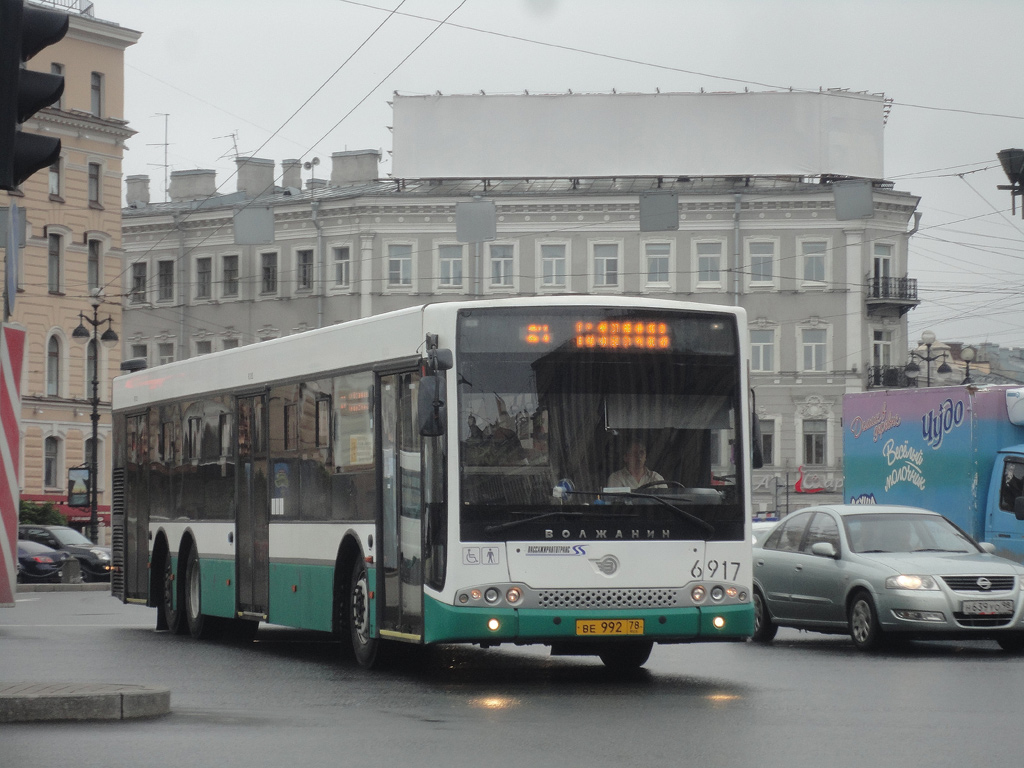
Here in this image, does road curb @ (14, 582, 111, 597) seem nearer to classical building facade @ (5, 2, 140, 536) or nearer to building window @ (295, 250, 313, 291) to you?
classical building facade @ (5, 2, 140, 536)

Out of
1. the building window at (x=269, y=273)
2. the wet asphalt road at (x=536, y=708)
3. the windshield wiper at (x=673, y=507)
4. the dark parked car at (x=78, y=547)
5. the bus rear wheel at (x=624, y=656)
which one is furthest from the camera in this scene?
the building window at (x=269, y=273)

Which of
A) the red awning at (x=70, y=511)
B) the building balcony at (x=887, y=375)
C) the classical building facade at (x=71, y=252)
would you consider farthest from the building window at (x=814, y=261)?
the red awning at (x=70, y=511)

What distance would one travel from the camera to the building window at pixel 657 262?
6912 centimetres

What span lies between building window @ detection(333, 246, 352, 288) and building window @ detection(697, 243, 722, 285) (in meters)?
13.1

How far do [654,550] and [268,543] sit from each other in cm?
500

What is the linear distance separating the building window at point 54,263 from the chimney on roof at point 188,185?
9.84 metres

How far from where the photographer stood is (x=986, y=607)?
17172 millimetres

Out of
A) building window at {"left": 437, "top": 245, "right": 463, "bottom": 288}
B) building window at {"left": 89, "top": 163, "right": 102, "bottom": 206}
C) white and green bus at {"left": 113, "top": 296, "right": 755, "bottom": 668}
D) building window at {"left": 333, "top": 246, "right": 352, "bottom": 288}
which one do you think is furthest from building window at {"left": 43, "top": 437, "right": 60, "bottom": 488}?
white and green bus at {"left": 113, "top": 296, "right": 755, "bottom": 668}

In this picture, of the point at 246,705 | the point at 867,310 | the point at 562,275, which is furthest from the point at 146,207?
the point at 246,705

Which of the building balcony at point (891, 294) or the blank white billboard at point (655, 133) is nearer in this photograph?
the blank white billboard at point (655, 133)

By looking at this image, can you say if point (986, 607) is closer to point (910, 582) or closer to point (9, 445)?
point (910, 582)

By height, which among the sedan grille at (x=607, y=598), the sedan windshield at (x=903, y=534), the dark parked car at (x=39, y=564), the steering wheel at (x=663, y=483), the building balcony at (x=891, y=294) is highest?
the building balcony at (x=891, y=294)

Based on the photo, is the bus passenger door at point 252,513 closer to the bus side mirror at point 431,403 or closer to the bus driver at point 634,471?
the bus side mirror at point 431,403

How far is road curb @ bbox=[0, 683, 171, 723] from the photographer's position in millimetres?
10727
